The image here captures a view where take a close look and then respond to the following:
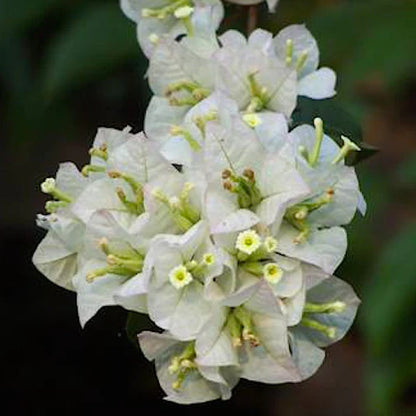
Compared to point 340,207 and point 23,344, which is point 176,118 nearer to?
point 340,207

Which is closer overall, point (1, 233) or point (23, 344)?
point (23, 344)

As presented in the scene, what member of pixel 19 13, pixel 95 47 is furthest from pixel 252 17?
pixel 19 13

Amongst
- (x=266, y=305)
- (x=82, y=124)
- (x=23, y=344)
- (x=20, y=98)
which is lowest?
(x=23, y=344)

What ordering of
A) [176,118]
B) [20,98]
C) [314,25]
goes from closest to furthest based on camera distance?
[176,118]
[314,25]
[20,98]

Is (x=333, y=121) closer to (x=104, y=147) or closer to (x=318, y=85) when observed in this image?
(x=318, y=85)

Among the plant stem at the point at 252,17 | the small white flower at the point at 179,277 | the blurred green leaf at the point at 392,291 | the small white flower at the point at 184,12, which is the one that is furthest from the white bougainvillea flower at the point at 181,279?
the blurred green leaf at the point at 392,291

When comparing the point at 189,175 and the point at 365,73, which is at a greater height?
the point at 189,175

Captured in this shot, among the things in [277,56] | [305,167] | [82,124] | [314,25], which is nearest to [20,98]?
[82,124]

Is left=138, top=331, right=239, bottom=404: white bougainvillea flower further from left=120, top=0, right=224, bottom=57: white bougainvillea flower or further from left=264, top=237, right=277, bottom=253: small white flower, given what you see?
left=120, top=0, right=224, bottom=57: white bougainvillea flower
